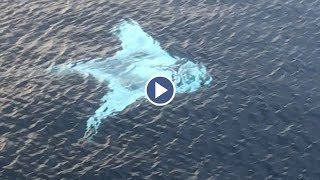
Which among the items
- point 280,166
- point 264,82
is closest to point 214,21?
point 264,82

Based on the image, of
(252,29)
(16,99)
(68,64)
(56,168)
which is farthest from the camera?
(252,29)

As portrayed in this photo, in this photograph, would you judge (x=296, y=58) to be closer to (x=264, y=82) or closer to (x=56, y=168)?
(x=264, y=82)

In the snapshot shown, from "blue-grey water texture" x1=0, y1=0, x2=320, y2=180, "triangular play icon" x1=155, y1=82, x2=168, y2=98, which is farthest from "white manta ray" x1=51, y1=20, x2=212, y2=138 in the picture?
"triangular play icon" x1=155, y1=82, x2=168, y2=98

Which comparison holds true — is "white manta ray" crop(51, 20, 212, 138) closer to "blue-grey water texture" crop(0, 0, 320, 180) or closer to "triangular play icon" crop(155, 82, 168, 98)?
"blue-grey water texture" crop(0, 0, 320, 180)

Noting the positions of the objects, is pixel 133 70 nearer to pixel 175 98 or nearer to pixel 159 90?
pixel 159 90

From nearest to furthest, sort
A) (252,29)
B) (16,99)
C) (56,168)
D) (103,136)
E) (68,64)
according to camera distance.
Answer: (56,168), (103,136), (16,99), (68,64), (252,29)

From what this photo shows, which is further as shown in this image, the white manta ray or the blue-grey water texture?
the white manta ray
